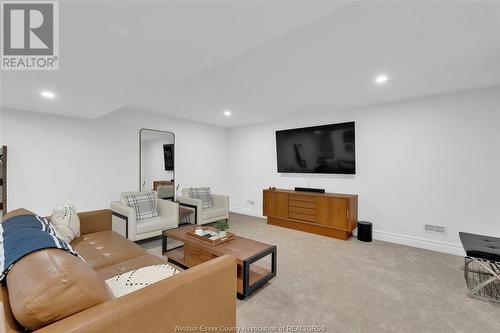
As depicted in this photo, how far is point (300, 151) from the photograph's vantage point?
186 inches

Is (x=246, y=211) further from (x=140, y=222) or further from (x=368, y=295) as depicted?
(x=368, y=295)

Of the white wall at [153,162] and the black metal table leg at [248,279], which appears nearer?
the black metal table leg at [248,279]

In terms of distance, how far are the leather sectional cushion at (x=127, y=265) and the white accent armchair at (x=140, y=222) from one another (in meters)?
1.31

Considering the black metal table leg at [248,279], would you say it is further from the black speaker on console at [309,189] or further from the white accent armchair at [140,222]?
the black speaker on console at [309,189]

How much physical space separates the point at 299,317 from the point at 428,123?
3471 millimetres

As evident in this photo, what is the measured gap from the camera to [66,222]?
7.72 ft

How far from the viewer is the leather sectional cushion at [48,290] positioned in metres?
0.80

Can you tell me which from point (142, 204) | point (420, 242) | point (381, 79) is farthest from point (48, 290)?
point (420, 242)

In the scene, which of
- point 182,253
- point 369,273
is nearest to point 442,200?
point 369,273

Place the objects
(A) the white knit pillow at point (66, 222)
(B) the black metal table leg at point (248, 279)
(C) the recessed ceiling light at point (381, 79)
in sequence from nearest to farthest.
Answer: (B) the black metal table leg at point (248, 279), (A) the white knit pillow at point (66, 222), (C) the recessed ceiling light at point (381, 79)

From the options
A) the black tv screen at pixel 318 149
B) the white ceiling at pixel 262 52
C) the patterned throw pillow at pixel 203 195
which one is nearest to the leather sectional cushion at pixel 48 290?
the white ceiling at pixel 262 52

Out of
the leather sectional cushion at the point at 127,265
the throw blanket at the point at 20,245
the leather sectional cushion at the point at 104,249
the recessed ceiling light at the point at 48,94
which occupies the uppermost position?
the recessed ceiling light at the point at 48,94

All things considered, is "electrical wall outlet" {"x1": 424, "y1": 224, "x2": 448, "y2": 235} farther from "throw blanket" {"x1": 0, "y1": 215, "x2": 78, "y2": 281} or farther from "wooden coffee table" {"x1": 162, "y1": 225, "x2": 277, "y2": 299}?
"throw blanket" {"x1": 0, "y1": 215, "x2": 78, "y2": 281}

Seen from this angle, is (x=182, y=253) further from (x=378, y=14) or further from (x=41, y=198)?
(x=378, y=14)
